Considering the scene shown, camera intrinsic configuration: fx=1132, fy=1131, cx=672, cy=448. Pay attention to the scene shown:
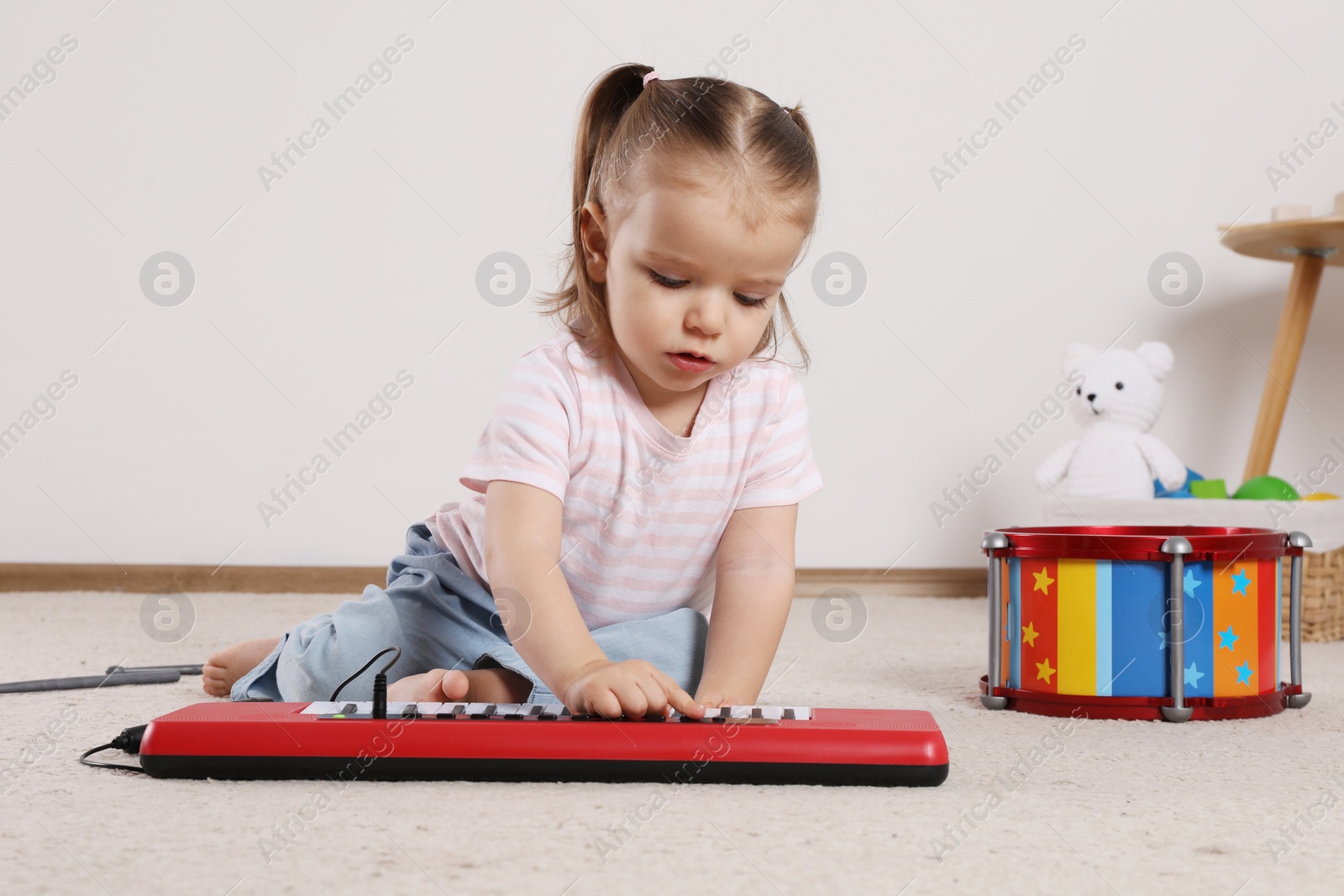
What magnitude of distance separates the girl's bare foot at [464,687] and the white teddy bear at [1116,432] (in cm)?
105

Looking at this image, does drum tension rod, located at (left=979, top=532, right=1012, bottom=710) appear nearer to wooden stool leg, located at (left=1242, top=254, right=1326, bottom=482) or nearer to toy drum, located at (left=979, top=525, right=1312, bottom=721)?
toy drum, located at (left=979, top=525, right=1312, bottom=721)

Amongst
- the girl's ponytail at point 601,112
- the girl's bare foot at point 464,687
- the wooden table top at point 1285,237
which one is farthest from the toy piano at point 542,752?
the wooden table top at point 1285,237

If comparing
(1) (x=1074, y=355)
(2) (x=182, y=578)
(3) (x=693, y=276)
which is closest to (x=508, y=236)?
(2) (x=182, y=578)

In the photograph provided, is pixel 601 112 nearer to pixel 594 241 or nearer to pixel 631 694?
pixel 594 241

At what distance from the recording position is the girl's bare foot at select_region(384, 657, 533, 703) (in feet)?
2.51

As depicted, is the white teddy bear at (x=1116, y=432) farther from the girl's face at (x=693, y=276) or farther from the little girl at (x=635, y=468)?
the girl's face at (x=693, y=276)

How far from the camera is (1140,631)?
0.92m

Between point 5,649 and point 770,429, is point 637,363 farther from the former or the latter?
point 5,649

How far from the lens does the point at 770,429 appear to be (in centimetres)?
93

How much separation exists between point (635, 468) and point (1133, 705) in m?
0.45

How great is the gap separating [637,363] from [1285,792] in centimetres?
49

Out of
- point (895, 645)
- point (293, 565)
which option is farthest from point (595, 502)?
point (293, 565)

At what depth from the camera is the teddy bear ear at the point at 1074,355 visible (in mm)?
1723

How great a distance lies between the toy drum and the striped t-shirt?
0.22 metres
